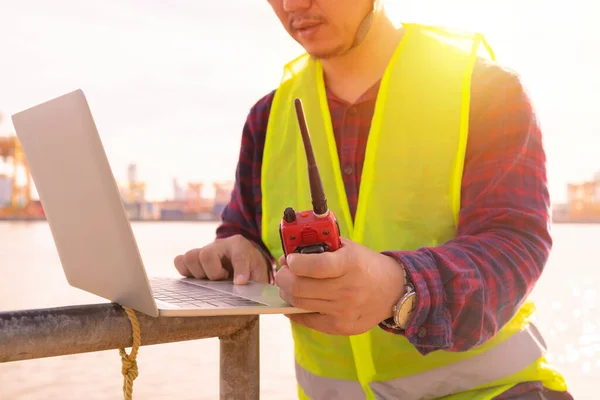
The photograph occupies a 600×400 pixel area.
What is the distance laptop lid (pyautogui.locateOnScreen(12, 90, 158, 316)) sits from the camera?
0.61 metres

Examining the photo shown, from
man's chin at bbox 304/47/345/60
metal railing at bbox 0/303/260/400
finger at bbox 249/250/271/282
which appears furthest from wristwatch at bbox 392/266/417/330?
man's chin at bbox 304/47/345/60

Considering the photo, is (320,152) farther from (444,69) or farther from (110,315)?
(110,315)

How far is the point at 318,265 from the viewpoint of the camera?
618mm

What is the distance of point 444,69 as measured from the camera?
1.08 metres

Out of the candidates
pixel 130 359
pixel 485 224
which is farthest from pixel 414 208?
pixel 130 359

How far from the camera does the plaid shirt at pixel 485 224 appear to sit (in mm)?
771

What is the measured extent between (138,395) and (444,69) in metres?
2.52

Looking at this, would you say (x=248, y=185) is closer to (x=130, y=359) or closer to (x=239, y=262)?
(x=239, y=262)

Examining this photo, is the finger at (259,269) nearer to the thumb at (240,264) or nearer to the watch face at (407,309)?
the thumb at (240,264)

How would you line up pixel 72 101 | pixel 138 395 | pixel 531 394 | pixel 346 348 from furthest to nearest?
pixel 138 395 → pixel 346 348 → pixel 531 394 → pixel 72 101

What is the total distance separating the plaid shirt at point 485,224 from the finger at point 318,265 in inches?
5.6

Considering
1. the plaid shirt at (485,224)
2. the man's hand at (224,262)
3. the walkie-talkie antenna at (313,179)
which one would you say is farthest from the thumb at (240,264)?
the walkie-talkie antenna at (313,179)

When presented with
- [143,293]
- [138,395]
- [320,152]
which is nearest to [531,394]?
[320,152]

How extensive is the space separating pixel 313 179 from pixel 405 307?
203mm
